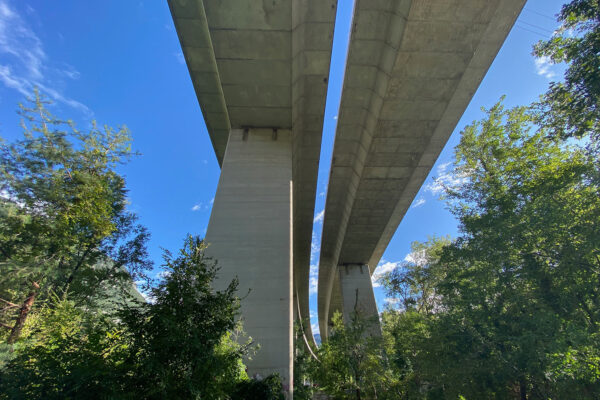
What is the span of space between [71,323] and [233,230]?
6.06 metres

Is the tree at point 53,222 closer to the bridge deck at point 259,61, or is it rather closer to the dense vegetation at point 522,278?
the bridge deck at point 259,61

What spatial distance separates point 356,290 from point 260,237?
13.2 m

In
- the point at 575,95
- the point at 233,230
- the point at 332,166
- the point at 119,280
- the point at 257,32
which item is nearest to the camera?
the point at 575,95

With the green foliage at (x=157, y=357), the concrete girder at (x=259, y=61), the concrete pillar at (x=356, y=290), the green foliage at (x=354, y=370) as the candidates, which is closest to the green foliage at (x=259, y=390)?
the green foliage at (x=157, y=357)

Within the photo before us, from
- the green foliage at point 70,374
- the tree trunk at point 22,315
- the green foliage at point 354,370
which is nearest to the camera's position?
the green foliage at point 70,374

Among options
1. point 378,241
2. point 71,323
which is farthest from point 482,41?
point 71,323

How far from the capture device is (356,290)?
19.3 metres

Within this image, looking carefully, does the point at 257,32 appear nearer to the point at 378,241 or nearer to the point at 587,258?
the point at 587,258

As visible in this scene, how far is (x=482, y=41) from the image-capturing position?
303 inches

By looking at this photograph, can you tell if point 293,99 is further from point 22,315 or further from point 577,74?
point 22,315

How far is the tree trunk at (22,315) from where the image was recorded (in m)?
10.2

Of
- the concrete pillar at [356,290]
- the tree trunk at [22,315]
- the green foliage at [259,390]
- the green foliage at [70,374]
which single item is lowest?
the green foliage at [259,390]

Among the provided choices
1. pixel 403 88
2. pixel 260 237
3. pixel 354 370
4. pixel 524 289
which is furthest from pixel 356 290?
pixel 403 88

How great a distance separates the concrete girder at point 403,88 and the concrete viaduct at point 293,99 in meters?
0.04
